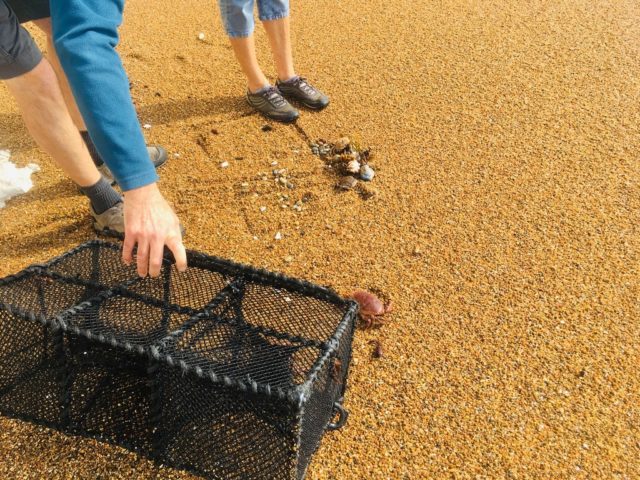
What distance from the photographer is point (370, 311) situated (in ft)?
7.45

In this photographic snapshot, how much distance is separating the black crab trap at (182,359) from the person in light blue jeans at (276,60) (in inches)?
71.2

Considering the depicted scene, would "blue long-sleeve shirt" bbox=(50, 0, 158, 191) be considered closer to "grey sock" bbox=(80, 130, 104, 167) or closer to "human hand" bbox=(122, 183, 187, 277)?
"human hand" bbox=(122, 183, 187, 277)

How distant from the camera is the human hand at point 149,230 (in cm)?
A: 148

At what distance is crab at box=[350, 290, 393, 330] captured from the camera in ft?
7.43

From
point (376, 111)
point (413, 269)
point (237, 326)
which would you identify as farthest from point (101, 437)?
point (376, 111)

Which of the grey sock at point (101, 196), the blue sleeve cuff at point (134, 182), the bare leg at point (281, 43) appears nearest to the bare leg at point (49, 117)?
the grey sock at point (101, 196)

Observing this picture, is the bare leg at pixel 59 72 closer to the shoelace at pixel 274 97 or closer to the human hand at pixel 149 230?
the shoelace at pixel 274 97

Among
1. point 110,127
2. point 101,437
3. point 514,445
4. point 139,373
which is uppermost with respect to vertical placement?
point 110,127

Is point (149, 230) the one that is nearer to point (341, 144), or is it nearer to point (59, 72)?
point (59, 72)

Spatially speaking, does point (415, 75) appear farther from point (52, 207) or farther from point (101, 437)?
point (101, 437)

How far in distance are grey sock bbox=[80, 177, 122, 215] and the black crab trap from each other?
2.22 ft

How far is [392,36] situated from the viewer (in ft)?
14.4

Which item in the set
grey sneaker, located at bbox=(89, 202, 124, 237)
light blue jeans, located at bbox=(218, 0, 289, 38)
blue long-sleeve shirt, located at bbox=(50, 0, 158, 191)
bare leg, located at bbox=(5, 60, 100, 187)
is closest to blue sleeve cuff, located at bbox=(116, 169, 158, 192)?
blue long-sleeve shirt, located at bbox=(50, 0, 158, 191)

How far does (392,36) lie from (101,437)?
3744 millimetres
